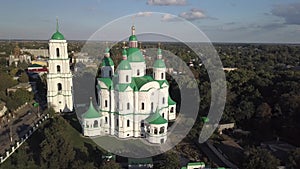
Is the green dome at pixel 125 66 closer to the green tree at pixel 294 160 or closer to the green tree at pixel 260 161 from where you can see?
the green tree at pixel 260 161

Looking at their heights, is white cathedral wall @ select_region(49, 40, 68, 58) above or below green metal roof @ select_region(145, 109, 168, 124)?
above

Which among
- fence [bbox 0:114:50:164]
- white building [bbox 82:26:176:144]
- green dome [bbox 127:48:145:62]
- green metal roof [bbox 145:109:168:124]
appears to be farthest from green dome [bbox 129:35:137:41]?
fence [bbox 0:114:50:164]

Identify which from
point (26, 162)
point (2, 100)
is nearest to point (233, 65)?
point (2, 100)

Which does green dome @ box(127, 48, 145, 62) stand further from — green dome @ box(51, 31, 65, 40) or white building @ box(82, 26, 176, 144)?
green dome @ box(51, 31, 65, 40)

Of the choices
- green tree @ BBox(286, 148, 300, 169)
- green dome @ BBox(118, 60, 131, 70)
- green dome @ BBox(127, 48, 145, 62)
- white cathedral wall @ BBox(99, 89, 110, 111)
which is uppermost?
green dome @ BBox(127, 48, 145, 62)

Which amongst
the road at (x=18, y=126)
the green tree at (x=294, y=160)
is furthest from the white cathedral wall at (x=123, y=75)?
the green tree at (x=294, y=160)

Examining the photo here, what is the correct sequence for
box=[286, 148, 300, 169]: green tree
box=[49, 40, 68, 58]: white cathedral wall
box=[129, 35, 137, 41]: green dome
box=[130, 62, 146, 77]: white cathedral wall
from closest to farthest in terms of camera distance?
box=[286, 148, 300, 169]: green tree
box=[129, 35, 137, 41]: green dome
box=[130, 62, 146, 77]: white cathedral wall
box=[49, 40, 68, 58]: white cathedral wall

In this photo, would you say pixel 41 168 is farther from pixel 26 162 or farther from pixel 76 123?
pixel 76 123
